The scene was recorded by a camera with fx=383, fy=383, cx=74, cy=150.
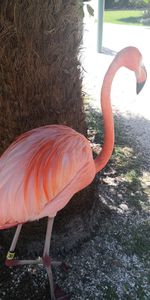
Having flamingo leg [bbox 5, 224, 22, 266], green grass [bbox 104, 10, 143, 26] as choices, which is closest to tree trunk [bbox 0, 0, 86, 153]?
flamingo leg [bbox 5, 224, 22, 266]

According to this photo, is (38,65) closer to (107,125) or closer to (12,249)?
(107,125)

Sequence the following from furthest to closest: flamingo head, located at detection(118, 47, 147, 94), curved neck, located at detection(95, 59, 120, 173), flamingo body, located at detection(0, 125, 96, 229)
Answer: curved neck, located at detection(95, 59, 120, 173) < flamingo head, located at detection(118, 47, 147, 94) < flamingo body, located at detection(0, 125, 96, 229)

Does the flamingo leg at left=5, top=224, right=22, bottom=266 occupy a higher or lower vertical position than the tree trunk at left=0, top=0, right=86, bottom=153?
lower

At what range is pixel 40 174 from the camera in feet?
6.17

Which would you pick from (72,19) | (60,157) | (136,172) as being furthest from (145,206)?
(72,19)

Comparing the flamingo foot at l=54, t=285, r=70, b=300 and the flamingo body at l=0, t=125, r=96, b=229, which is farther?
the flamingo foot at l=54, t=285, r=70, b=300

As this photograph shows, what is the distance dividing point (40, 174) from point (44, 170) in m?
0.03

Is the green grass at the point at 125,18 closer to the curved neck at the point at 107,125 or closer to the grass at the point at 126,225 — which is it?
the grass at the point at 126,225

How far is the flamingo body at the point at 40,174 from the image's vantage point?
1.87m

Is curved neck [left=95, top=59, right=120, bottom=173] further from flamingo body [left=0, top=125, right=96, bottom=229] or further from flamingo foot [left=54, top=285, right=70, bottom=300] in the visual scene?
flamingo foot [left=54, top=285, right=70, bottom=300]

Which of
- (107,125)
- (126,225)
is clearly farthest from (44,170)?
(126,225)

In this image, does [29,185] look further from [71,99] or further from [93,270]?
[93,270]

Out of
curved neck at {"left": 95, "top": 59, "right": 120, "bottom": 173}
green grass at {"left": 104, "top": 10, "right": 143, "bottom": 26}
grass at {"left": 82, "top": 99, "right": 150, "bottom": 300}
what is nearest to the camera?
curved neck at {"left": 95, "top": 59, "right": 120, "bottom": 173}

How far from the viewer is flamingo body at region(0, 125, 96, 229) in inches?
73.7
